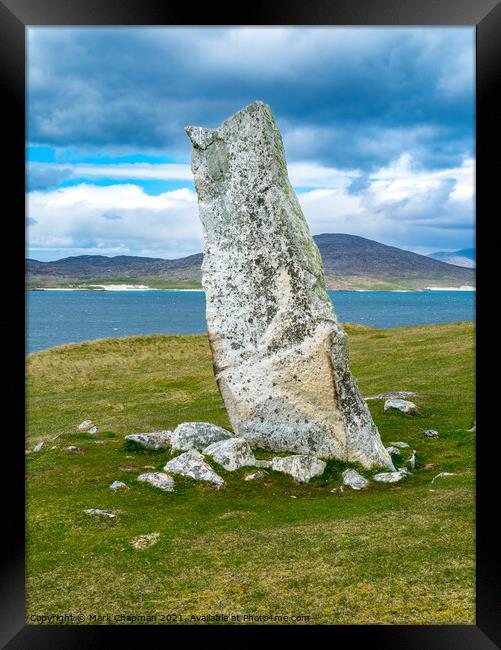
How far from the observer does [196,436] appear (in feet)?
65.8

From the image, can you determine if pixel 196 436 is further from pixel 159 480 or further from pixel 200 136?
pixel 200 136

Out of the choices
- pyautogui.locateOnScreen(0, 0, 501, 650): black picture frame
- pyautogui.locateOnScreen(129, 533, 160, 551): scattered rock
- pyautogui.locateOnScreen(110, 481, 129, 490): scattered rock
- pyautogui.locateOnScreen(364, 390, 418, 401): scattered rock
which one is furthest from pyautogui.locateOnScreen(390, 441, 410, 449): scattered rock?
pyautogui.locateOnScreen(0, 0, 501, 650): black picture frame

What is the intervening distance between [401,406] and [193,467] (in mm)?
11837

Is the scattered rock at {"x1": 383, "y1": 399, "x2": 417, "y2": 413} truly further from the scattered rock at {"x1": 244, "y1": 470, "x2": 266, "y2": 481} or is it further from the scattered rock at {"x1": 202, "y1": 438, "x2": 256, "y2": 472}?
the scattered rock at {"x1": 244, "y1": 470, "x2": 266, "y2": 481}

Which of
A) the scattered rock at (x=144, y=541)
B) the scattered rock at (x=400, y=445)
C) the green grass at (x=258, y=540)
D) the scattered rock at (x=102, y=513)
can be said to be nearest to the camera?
the green grass at (x=258, y=540)

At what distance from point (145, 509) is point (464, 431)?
12711 millimetres

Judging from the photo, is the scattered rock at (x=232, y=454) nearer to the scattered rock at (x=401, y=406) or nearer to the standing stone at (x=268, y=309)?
the standing stone at (x=268, y=309)

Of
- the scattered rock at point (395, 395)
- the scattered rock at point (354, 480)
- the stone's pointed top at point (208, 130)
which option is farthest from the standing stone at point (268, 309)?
the scattered rock at point (395, 395)

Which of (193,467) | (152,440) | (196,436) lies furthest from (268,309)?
(152,440)

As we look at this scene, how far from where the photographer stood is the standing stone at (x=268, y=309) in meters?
19.1

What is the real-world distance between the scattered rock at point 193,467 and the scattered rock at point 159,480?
0.53 meters
